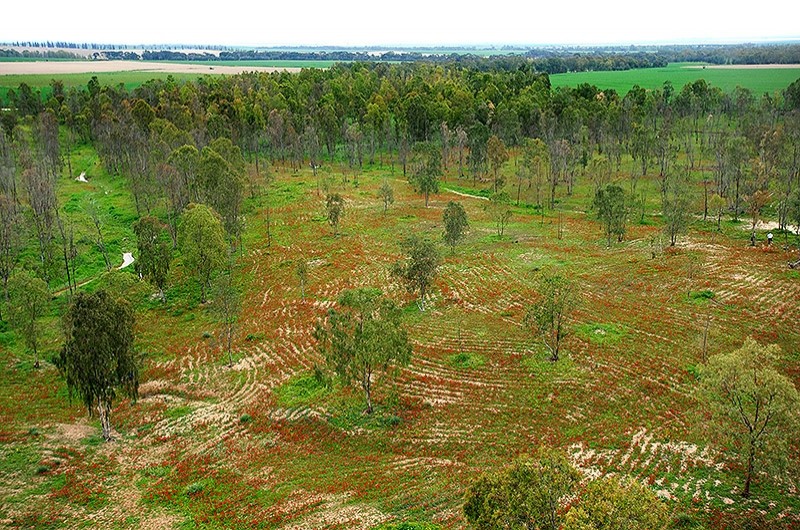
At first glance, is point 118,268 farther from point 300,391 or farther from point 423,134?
point 423,134

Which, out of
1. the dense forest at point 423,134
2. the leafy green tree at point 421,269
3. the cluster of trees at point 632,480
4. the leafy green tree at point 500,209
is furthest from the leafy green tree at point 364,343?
the leafy green tree at point 500,209

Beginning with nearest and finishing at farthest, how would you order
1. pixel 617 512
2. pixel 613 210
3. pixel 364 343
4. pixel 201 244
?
pixel 617 512, pixel 364 343, pixel 201 244, pixel 613 210

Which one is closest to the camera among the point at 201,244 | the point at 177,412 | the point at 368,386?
the point at 368,386

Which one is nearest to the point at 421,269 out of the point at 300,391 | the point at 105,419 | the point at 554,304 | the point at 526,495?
the point at 554,304

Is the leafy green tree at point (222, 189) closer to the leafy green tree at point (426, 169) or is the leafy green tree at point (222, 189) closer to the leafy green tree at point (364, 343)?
the leafy green tree at point (426, 169)

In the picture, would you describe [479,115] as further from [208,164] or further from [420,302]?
[420,302]
